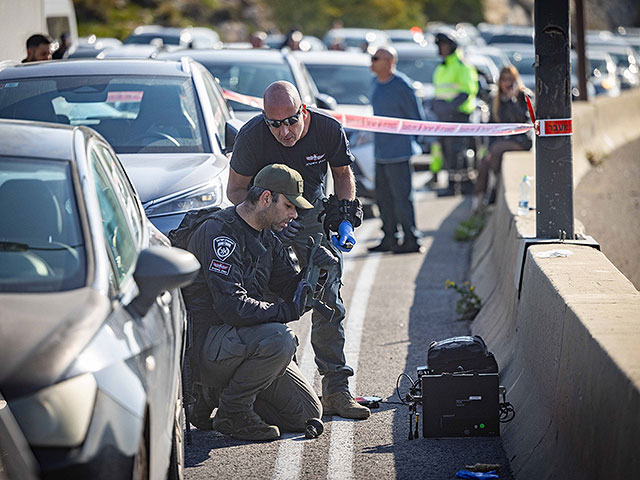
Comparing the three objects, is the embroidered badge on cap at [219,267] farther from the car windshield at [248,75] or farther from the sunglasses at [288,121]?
the car windshield at [248,75]

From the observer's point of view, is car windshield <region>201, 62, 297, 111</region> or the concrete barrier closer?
the concrete barrier

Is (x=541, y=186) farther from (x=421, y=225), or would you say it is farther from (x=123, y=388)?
(x=421, y=225)

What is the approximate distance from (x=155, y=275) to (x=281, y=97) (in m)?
2.67

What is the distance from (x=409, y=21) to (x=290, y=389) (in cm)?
5856

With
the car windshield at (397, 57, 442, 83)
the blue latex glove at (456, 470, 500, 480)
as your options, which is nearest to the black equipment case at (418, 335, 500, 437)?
the blue latex glove at (456, 470, 500, 480)

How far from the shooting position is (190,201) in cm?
795

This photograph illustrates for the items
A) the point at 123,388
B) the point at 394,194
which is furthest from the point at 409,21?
the point at 123,388

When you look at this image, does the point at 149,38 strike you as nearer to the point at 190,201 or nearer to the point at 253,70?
the point at 253,70

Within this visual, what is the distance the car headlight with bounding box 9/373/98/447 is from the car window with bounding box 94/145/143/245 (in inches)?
55.9

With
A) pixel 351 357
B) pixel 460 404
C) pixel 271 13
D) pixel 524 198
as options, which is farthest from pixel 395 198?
pixel 271 13

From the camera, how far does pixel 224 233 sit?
600cm

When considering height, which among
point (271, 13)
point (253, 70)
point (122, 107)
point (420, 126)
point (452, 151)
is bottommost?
point (271, 13)

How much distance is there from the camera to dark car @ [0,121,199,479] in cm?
345

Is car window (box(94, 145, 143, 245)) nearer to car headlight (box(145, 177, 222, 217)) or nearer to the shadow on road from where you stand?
the shadow on road
